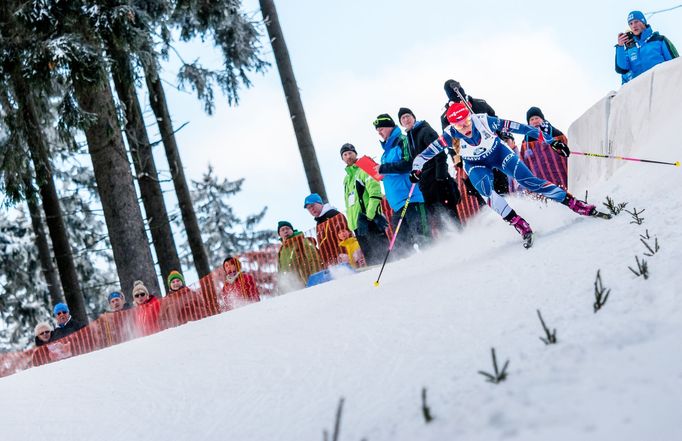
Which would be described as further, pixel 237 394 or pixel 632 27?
pixel 632 27

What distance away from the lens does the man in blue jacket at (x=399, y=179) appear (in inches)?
298

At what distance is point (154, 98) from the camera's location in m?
13.2

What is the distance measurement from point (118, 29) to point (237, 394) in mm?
7265

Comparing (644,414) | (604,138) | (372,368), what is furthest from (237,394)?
(604,138)

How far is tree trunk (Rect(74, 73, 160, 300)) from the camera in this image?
9359 millimetres

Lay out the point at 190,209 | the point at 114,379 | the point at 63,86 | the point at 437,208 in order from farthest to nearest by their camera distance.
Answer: the point at 190,209 → the point at 63,86 → the point at 437,208 → the point at 114,379

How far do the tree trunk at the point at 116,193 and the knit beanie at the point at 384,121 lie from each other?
4.00 m

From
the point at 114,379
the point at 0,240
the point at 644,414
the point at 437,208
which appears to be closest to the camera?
the point at 644,414

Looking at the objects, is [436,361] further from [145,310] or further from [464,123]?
[145,310]

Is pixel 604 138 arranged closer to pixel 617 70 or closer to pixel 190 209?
pixel 617 70

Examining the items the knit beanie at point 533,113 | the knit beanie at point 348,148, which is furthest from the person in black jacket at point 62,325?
the knit beanie at point 533,113

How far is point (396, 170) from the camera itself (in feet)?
24.7

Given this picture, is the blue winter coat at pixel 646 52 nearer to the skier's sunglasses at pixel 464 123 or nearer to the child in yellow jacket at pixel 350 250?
the skier's sunglasses at pixel 464 123

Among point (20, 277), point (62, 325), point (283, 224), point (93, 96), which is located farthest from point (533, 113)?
point (20, 277)
